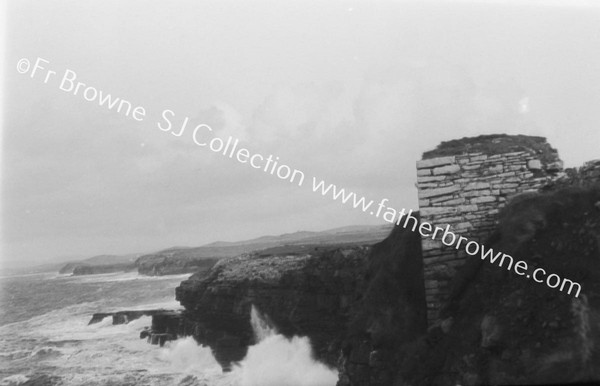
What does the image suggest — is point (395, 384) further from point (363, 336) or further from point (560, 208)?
point (560, 208)

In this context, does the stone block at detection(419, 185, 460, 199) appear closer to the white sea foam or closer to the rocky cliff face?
the white sea foam

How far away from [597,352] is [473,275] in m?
→ 1.83

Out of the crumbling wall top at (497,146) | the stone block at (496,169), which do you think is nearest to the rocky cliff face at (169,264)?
the crumbling wall top at (497,146)

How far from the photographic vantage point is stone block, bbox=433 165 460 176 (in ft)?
23.9

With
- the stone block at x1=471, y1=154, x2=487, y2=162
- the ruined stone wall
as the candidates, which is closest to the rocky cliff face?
the ruined stone wall

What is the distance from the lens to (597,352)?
206 inches

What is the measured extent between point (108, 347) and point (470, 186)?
13.4 m

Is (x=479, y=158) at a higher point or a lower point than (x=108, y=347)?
higher

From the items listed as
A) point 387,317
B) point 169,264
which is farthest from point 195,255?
point 387,317

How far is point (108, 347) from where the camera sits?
15.6m

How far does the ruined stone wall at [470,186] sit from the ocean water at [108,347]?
8.70 m

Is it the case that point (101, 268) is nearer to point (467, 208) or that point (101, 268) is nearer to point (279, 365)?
point (279, 365)

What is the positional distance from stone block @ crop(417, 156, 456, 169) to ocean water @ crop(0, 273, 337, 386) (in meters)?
9.47

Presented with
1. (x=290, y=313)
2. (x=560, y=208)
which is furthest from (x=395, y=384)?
(x=290, y=313)
